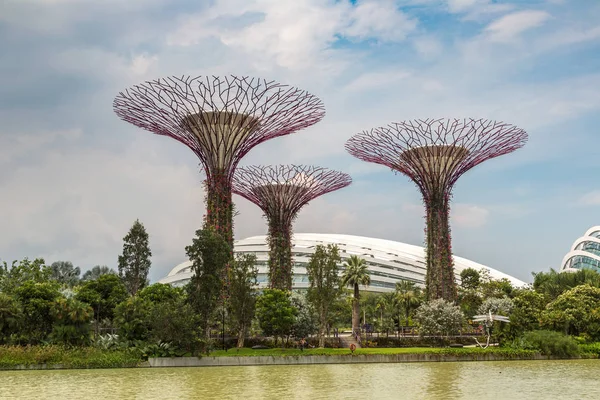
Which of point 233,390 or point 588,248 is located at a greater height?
point 588,248

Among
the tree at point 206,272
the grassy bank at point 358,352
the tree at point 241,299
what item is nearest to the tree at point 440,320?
the grassy bank at point 358,352

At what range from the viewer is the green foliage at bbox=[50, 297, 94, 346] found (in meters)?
38.8

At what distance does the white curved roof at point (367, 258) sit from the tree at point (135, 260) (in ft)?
116

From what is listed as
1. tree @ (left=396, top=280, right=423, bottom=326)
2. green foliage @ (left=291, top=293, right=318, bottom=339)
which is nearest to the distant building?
tree @ (left=396, top=280, right=423, bottom=326)

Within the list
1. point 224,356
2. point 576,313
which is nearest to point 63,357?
point 224,356

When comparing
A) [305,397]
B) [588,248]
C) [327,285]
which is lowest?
[305,397]

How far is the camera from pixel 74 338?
39.2 metres

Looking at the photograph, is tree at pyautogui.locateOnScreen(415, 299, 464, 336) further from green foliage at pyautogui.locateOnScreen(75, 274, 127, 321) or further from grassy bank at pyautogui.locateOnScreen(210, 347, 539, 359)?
green foliage at pyautogui.locateOnScreen(75, 274, 127, 321)

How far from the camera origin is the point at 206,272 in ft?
136

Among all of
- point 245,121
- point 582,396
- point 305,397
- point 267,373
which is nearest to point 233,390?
point 305,397

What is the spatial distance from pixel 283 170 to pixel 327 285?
17757mm

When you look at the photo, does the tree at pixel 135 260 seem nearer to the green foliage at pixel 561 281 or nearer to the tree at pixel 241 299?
the tree at pixel 241 299

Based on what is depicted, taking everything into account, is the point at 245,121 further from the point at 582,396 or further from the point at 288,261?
the point at 582,396

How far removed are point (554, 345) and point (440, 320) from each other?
9.69m
